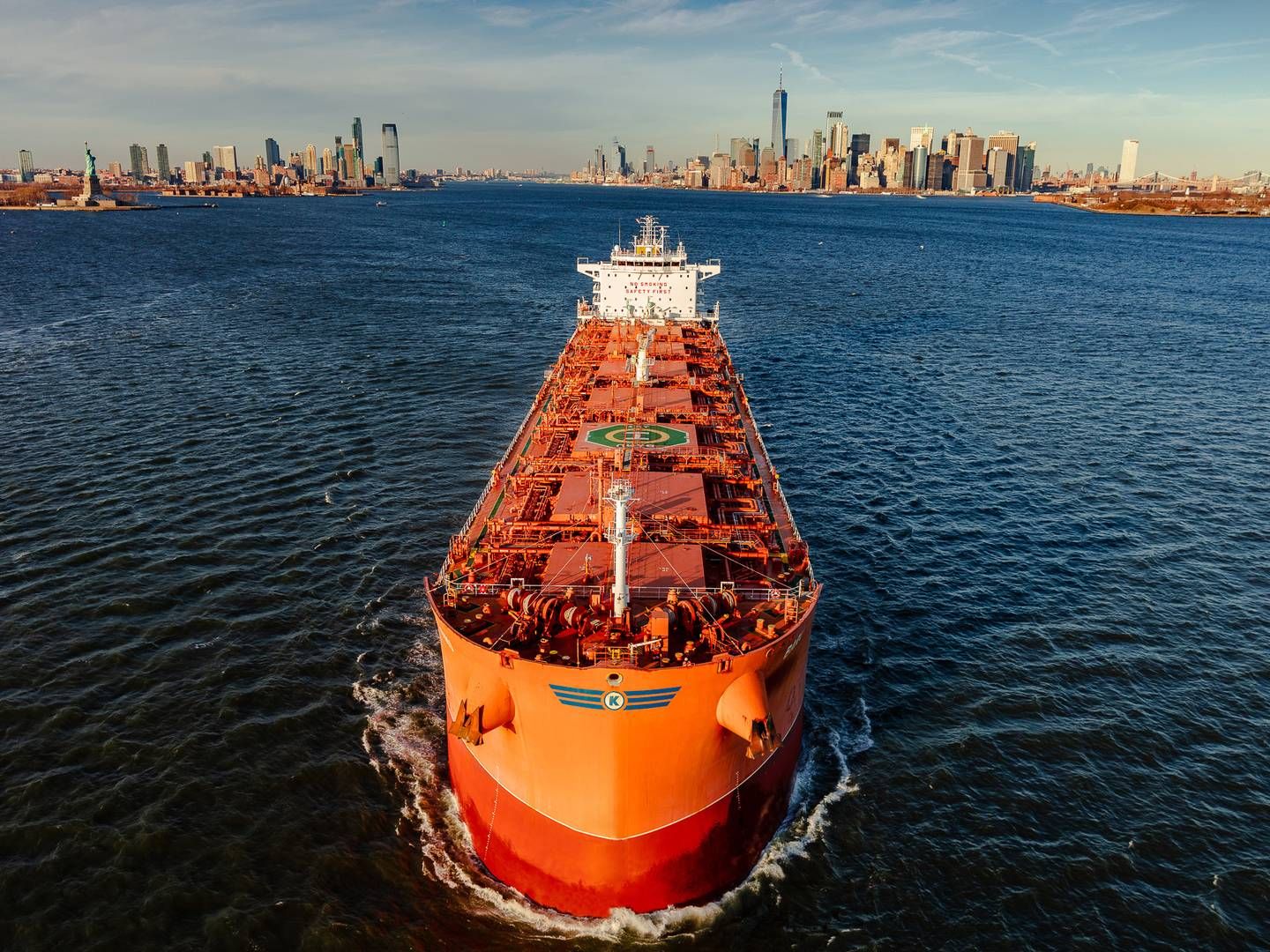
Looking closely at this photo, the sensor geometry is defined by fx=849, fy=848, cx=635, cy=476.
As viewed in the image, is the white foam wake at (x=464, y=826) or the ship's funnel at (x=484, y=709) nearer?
the ship's funnel at (x=484, y=709)

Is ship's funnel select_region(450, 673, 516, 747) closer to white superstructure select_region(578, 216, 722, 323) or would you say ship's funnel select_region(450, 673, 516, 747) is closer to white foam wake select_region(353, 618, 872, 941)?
white foam wake select_region(353, 618, 872, 941)

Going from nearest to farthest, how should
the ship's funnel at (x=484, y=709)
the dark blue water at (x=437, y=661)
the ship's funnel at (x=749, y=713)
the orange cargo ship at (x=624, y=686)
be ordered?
1. the ship's funnel at (x=749, y=713)
2. the orange cargo ship at (x=624, y=686)
3. the ship's funnel at (x=484, y=709)
4. the dark blue water at (x=437, y=661)

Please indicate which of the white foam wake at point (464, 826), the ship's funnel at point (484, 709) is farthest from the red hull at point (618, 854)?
the ship's funnel at point (484, 709)

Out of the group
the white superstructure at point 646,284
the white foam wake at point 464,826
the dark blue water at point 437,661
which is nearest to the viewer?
the white foam wake at point 464,826

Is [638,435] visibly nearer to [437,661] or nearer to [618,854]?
[437,661]

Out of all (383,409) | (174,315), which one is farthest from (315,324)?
(383,409)

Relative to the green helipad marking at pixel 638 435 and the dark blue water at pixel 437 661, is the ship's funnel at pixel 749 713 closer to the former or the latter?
the dark blue water at pixel 437 661
